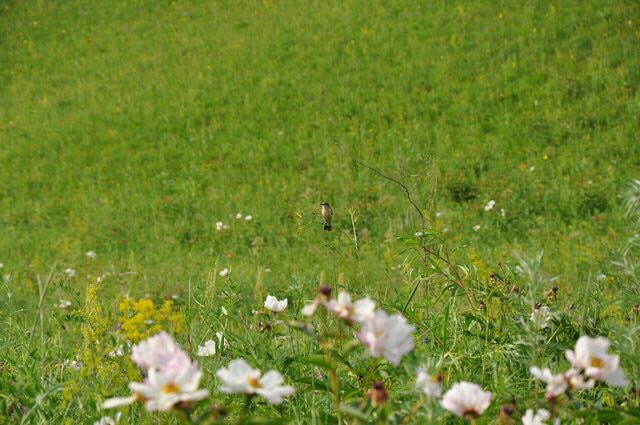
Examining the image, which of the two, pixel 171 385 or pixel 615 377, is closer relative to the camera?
pixel 171 385

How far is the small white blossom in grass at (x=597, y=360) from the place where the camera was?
3.50ft

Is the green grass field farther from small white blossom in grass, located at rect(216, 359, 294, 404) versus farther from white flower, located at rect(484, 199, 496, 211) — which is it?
small white blossom in grass, located at rect(216, 359, 294, 404)

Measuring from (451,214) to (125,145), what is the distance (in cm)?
624

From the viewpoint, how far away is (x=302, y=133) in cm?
1066

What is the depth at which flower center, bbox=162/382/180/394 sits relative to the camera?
37.8 inches

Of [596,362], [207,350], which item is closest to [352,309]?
[596,362]

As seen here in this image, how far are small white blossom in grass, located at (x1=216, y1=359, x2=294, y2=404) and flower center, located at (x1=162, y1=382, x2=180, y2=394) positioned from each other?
0.06 metres

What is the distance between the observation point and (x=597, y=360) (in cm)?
109

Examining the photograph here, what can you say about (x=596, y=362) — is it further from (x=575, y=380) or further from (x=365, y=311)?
(x=365, y=311)

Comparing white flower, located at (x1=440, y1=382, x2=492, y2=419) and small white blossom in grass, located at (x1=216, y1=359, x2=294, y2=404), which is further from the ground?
small white blossom in grass, located at (x1=216, y1=359, x2=294, y2=404)

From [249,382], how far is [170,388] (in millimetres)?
119

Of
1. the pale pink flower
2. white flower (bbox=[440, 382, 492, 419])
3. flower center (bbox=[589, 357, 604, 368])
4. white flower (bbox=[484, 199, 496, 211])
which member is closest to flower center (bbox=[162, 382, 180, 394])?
the pale pink flower

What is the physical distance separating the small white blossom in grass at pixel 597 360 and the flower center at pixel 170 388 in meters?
0.58

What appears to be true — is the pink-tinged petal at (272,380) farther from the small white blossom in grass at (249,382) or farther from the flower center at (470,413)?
the flower center at (470,413)
